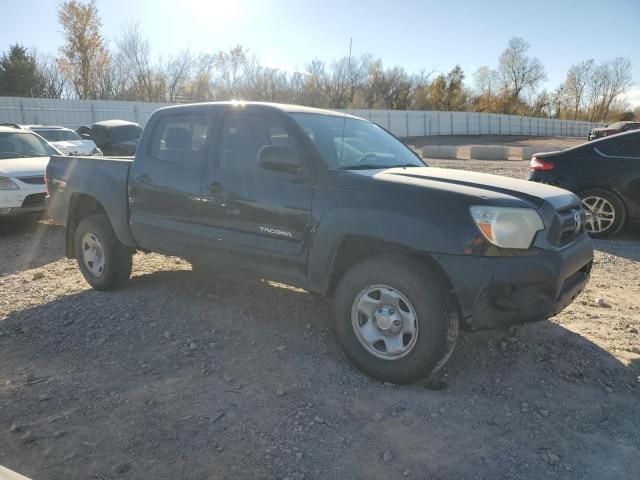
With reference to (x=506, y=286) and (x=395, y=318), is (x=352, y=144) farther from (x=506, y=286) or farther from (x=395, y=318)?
(x=506, y=286)

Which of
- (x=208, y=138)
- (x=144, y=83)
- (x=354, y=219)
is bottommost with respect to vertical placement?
(x=354, y=219)

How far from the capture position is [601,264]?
633cm

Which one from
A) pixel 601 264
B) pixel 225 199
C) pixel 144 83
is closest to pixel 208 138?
pixel 225 199

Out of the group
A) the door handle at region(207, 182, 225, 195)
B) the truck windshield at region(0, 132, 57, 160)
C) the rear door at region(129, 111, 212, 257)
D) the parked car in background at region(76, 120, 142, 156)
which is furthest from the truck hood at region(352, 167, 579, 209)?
the parked car in background at region(76, 120, 142, 156)

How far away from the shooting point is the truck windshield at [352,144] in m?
3.97

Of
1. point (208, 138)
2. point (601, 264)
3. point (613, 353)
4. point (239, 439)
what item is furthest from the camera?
point (601, 264)

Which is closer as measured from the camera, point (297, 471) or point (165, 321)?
point (297, 471)

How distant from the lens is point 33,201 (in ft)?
27.1

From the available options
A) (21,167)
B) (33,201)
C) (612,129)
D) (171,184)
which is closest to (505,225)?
(171,184)

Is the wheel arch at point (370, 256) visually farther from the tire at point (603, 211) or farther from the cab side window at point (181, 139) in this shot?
the tire at point (603, 211)

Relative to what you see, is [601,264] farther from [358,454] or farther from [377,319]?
[358,454]

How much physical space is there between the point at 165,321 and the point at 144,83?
51.6 meters

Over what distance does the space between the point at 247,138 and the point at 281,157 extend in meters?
0.67

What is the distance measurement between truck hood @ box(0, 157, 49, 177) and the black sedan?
25.7 ft
